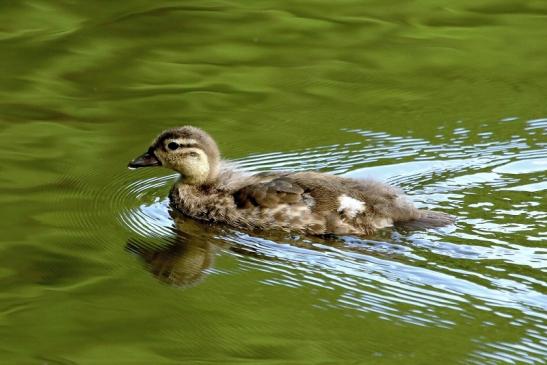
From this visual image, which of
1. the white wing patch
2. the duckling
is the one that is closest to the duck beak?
the duckling

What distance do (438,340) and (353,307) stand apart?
0.64 m

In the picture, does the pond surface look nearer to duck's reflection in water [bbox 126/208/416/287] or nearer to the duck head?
duck's reflection in water [bbox 126/208/416/287]

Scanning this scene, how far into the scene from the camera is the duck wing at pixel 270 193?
8883 mm

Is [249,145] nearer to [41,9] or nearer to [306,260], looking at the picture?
[306,260]

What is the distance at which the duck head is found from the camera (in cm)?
945

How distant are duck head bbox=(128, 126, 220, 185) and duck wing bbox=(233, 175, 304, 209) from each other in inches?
17.8

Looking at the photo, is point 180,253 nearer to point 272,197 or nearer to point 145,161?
point 272,197

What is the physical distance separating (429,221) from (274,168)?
172 centimetres

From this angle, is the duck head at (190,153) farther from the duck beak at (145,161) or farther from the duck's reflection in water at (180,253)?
the duck's reflection in water at (180,253)

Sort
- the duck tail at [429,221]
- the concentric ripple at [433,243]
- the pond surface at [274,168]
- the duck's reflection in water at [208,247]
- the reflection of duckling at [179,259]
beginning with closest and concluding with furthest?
the pond surface at [274,168] < the concentric ripple at [433,243] < the reflection of duckling at [179,259] < the duck's reflection in water at [208,247] < the duck tail at [429,221]

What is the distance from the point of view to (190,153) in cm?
946

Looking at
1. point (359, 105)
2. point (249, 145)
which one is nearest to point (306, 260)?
point (249, 145)

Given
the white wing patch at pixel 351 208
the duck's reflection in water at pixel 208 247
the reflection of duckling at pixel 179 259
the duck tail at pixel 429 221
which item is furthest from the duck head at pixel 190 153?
the duck tail at pixel 429 221

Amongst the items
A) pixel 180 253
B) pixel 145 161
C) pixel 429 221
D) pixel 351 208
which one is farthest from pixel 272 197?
pixel 145 161
